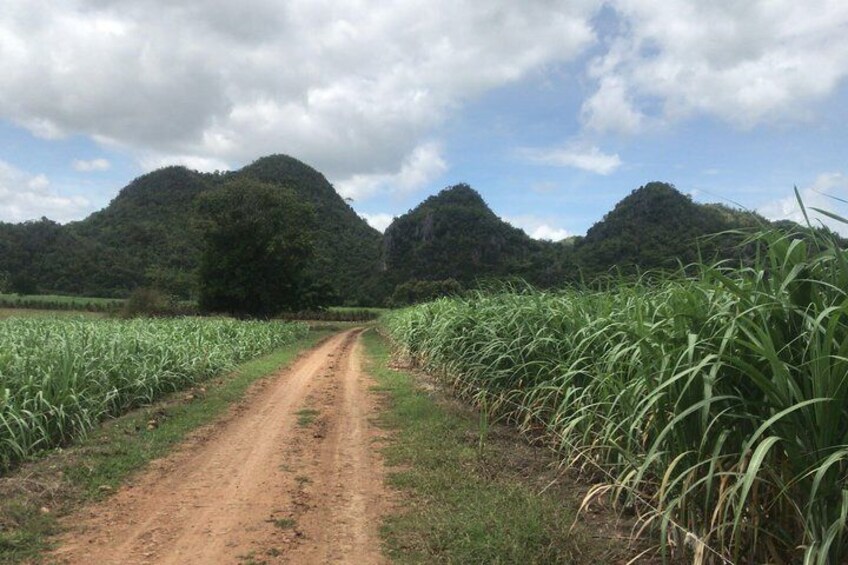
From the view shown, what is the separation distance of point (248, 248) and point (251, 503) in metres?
33.7

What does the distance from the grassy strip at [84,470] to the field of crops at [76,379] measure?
1.07ft

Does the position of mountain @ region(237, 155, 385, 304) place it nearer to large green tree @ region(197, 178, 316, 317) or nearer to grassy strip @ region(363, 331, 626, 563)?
large green tree @ region(197, 178, 316, 317)

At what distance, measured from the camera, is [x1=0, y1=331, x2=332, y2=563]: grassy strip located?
13.3 ft

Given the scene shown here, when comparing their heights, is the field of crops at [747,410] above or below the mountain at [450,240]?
below

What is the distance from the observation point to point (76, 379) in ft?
24.4

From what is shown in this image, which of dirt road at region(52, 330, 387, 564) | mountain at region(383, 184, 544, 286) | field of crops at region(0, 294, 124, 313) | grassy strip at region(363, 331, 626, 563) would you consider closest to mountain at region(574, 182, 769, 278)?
grassy strip at region(363, 331, 626, 563)

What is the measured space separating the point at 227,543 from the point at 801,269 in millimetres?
3791

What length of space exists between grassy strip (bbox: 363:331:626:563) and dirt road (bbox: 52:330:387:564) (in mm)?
275

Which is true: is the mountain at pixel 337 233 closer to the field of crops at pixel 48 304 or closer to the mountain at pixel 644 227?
the field of crops at pixel 48 304

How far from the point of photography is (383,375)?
42.5 ft

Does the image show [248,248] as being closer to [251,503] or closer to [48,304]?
[48,304]

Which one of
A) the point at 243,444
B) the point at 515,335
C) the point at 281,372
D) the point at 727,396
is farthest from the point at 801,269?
the point at 281,372

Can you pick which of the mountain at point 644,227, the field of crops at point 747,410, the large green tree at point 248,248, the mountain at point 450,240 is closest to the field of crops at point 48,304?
the large green tree at point 248,248

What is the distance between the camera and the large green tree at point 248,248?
3622cm
